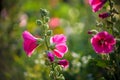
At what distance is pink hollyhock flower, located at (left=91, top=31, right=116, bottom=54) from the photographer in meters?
2.10

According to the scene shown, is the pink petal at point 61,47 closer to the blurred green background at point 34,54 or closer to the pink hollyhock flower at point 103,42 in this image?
the pink hollyhock flower at point 103,42

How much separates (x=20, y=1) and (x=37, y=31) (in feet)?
2.56

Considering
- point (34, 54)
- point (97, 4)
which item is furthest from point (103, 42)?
point (34, 54)

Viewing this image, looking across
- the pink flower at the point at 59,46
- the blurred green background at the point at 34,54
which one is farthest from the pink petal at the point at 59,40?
the blurred green background at the point at 34,54

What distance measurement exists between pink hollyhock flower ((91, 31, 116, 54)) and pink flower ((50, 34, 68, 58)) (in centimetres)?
15

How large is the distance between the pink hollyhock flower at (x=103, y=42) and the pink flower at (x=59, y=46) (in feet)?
0.49

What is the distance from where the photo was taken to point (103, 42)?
84.2 inches

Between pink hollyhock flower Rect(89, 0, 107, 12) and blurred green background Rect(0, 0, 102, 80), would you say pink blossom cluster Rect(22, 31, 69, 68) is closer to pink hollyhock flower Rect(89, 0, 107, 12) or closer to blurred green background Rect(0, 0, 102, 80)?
pink hollyhock flower Rect(89, 0, 107, 12)

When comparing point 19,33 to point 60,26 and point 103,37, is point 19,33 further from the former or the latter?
point 103,37

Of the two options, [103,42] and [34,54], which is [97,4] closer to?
[103,42]

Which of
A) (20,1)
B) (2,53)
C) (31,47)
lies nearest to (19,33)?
(2,53)

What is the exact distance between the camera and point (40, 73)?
3549 millimetres

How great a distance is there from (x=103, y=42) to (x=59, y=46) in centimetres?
22

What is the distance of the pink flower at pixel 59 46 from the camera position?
2174 mm
